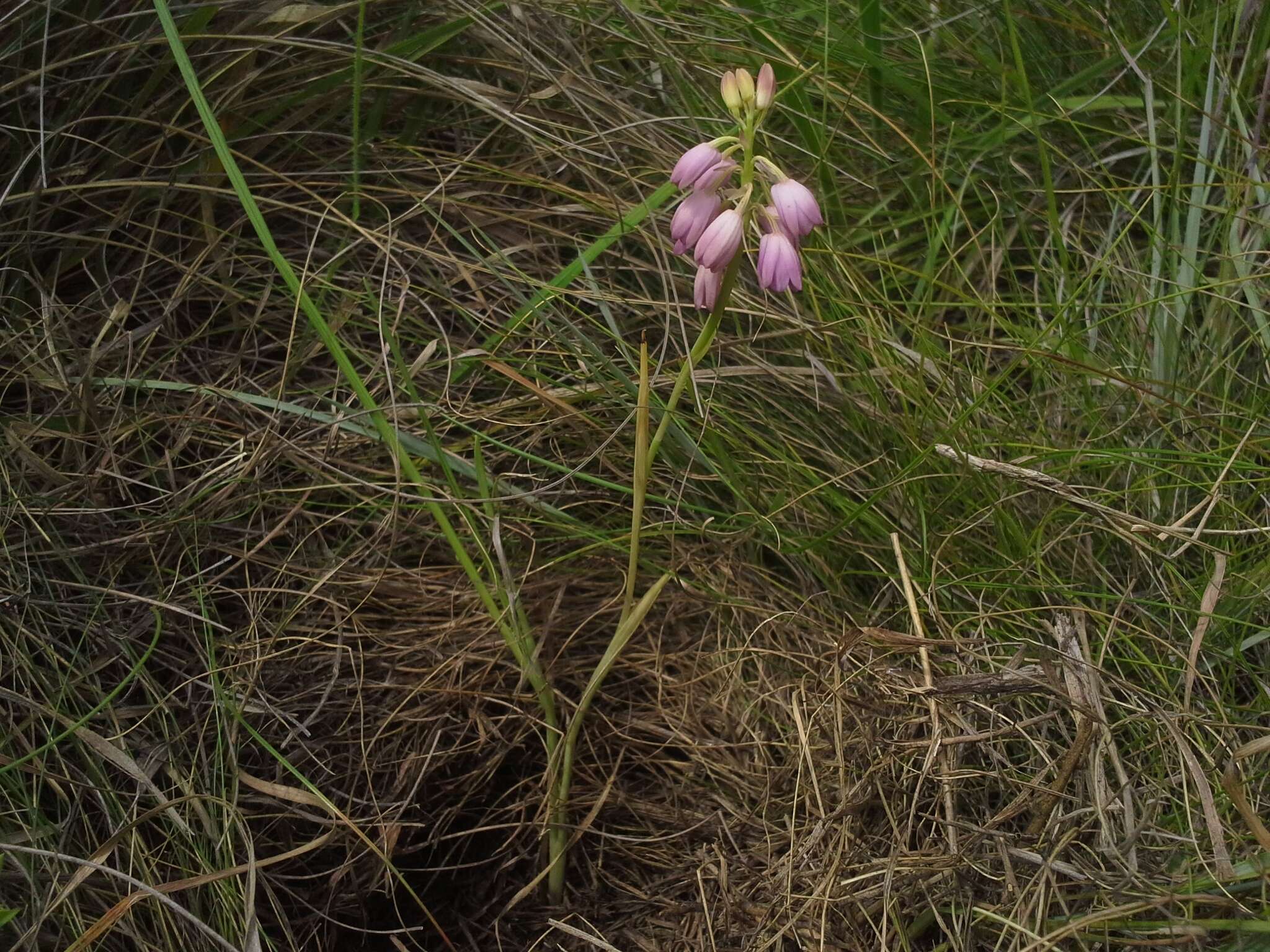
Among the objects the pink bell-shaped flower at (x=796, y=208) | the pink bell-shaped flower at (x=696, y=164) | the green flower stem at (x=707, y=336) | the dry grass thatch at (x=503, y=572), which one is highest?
the pink bell-shaped flower at (x=696, y=164)

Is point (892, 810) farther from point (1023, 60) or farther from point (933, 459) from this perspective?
point (1023, 60)

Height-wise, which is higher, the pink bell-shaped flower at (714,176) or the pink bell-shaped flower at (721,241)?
the pink bell-shaped flower at (714,176)

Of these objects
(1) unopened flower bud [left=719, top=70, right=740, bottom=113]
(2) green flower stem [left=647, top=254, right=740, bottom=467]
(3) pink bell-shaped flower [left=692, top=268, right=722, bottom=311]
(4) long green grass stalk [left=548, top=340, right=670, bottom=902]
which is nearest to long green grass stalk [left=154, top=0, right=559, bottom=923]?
(4) long green grass stalk [left=548, top=340, right=670, bottom=902]

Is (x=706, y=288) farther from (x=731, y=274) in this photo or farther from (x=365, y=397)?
(x=365, y=397)

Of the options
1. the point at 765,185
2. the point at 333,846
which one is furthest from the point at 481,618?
the point at 765,185

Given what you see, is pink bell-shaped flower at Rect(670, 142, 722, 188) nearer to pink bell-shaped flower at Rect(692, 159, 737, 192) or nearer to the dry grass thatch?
pink bell-shaped flower at Rect(692, 159, 737, 192)

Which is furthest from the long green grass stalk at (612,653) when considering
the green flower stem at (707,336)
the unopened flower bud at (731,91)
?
the unopened flower bud at (731,91)

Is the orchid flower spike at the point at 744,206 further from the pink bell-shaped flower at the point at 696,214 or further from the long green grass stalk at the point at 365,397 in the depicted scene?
the long green grass stalk at the point at 365,397

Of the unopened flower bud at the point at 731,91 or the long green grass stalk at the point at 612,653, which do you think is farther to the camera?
the long green grass stalk at the point at 612,653
